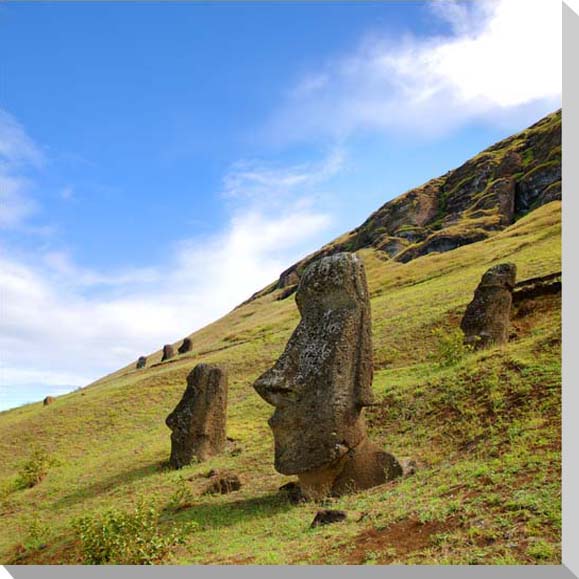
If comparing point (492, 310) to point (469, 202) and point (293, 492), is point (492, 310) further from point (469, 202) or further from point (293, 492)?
point (469, 202)

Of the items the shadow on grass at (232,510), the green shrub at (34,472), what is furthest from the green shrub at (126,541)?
the green shrub at (34,472)

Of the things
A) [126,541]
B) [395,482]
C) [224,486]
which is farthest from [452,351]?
[126,541]

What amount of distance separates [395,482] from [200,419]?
9.16 metres

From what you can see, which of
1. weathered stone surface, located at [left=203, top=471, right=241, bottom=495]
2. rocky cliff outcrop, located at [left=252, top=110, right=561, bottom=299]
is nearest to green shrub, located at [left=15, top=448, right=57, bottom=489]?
weathered stone surface, located at [left=203, top=471, right=241, bottom=495]

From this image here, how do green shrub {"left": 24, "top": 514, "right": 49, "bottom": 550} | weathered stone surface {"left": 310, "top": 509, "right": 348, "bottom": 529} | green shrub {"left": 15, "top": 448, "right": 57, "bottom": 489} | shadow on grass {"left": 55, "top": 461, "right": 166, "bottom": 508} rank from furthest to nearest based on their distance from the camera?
green shrub {"left": 15, "top": 448, "right": 57, "bottom": 489}, shadow on grass {"left": 55, "top": 461, "right": 166, "bottom": 508}, green shrub {"left": 24, "top": 514, "right": 49, "bottom": 550}, weathered stone surface {"left": 310, "top": 509, "right": 348, "bottom": 529}

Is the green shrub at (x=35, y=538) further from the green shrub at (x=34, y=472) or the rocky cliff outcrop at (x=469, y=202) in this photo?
the rocky cliff outcrop at (x=469, y=202)

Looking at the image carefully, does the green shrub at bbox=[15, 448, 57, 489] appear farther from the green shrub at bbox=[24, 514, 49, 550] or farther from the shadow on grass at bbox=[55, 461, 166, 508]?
the green shrub at bbox=[24, 514, 49, 550]

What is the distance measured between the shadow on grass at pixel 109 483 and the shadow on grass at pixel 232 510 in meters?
5.39

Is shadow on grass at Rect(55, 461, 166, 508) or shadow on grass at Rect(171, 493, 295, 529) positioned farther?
shadow on grass at Rect(55, 461, 166, 508)

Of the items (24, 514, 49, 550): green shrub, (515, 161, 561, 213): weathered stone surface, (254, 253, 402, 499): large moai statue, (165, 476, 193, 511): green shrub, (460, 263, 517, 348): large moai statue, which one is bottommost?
(24, 514, 49, 550): green shrub

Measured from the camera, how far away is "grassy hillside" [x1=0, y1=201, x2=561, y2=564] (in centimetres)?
680

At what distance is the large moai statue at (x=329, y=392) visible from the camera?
10766 mm

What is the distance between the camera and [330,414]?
35.8 feet

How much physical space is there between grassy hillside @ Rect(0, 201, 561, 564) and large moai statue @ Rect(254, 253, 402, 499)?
0.64 meters
